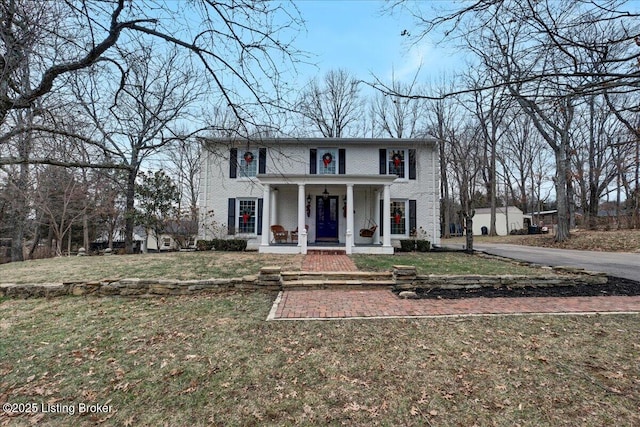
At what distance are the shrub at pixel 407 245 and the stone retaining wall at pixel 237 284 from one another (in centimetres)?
673

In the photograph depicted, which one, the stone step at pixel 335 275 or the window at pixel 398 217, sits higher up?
the window at pixel 398 217

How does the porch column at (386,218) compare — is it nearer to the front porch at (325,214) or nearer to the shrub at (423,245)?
the front porch at (325,214)

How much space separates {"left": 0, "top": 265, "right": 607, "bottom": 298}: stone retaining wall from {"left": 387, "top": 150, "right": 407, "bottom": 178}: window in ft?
27.6

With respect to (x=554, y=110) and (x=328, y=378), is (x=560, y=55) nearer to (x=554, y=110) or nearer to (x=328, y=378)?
(x=554, y=110)

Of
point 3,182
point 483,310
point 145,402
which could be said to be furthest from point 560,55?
point 3,182

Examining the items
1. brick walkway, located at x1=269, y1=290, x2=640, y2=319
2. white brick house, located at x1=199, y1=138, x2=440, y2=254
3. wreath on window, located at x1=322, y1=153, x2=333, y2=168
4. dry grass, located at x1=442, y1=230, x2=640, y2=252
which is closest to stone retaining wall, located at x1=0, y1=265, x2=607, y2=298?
brick walkway, located at x1=269, y1=290, x2=640, y2=319

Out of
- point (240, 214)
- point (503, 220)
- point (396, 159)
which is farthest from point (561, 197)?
point (503, 220)

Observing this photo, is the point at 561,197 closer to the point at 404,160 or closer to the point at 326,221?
the point at 404,160

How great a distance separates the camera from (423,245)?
13516 millimetres

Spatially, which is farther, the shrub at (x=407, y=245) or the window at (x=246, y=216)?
the window at (x=246, y=216)

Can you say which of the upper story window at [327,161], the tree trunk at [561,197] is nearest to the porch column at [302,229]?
the upper story window at [327,161]

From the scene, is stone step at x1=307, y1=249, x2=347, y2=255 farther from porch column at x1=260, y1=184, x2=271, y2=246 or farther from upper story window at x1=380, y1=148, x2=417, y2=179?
upper story window at x1=380, y1=148, x2=417, y2=179

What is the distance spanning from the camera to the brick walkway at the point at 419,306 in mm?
4965

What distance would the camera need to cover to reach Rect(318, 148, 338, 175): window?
46.7 feet
